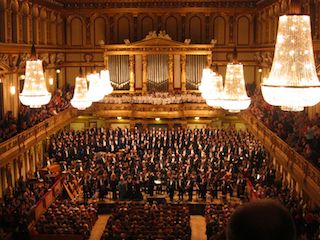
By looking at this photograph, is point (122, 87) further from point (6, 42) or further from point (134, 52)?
point (6, 42)

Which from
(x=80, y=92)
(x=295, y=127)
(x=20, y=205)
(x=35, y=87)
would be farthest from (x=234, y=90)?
(x=20, y=205)

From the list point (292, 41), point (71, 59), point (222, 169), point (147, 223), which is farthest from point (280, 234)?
point (71, 59)

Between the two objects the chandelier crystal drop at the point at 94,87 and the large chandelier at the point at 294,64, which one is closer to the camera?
the large chandelier at the point at 294,64

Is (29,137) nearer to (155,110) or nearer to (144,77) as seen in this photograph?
(155,110)

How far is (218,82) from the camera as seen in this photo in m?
17.5

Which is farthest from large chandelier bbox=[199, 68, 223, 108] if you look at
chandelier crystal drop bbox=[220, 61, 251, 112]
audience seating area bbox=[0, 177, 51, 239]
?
audience seating area bbox=[0, 177, 51, 239]

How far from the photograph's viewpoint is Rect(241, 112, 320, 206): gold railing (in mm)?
15156

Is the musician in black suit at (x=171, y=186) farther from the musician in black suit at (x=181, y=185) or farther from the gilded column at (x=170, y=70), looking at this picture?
the gilded column at (x=170, y=70)

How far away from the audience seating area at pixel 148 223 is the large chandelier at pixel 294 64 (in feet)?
41.4

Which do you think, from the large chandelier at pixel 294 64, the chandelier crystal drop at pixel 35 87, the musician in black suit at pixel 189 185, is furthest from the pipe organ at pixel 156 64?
the large chandelier at pixel 294 64

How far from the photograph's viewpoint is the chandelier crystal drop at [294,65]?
5.79 meters

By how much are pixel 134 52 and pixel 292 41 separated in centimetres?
3097

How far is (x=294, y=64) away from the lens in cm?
577

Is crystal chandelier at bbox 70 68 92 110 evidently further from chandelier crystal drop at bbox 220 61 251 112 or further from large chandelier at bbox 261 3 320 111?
large chandelier at bbox 261 3 320 111
